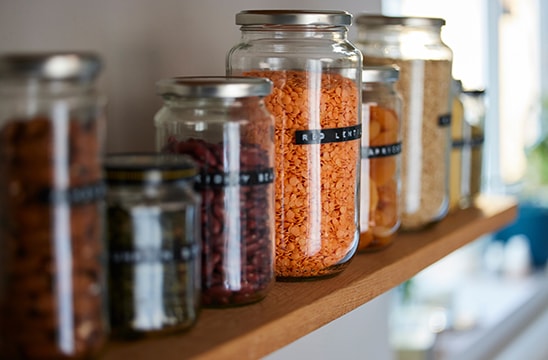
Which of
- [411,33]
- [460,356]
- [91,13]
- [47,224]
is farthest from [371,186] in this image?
[460,356]

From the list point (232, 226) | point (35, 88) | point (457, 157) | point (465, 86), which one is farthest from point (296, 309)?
point (465, 86)

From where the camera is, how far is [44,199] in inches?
20.1

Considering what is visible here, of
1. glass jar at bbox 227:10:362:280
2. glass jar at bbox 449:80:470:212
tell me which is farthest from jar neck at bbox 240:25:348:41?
glass jar at bbox 449:80:470:212

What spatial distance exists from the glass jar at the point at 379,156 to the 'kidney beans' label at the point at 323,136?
119mm

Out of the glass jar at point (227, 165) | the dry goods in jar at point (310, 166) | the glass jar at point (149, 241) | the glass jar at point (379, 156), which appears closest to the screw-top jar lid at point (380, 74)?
the glass jar at point (379, 156)

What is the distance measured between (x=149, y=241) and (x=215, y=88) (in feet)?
0.44

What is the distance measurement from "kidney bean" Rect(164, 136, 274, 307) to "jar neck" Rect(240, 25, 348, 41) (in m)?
0.15

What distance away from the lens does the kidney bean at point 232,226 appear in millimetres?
664

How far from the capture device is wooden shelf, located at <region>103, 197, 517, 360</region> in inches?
23.8

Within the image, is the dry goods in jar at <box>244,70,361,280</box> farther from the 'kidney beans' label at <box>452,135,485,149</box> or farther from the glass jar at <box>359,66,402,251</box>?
the 'kidney beans' label at <box>452,135,485,149</box>

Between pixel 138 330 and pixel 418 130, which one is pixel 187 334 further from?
pixel 418 130

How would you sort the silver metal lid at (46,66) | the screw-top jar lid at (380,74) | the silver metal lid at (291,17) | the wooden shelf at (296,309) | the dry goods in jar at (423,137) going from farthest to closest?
the dry goods in jar at (423,137) < the screw-top jar lid at (380,74) < the silver metal lid at (291,17) < the wooden shelf at (296,309) < the silver metal lid at (46,66)

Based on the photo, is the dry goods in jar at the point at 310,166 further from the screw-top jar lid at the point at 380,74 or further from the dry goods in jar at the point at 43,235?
the dry goods in jar at the point at 43,235

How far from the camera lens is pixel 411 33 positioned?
1020mm
